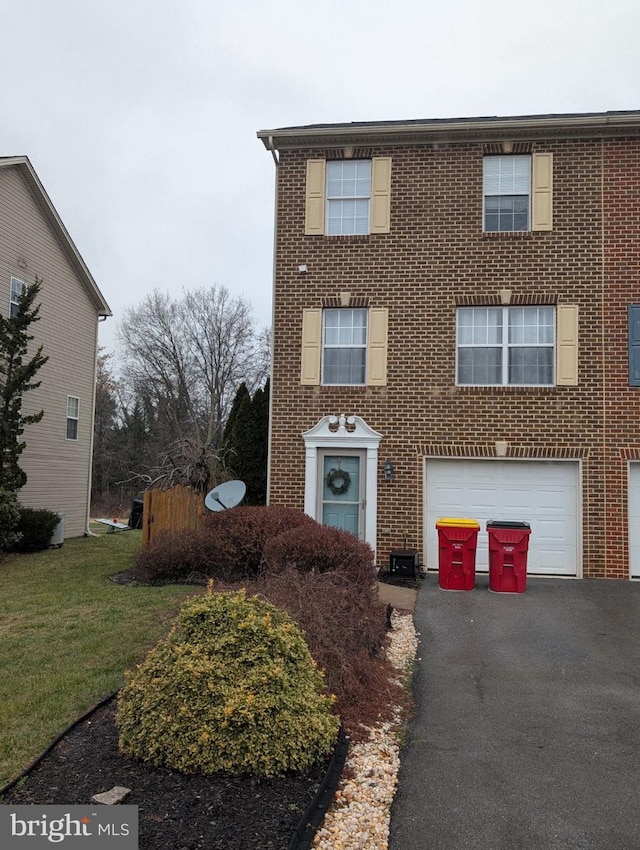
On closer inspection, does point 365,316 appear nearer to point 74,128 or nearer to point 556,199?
point 556,199

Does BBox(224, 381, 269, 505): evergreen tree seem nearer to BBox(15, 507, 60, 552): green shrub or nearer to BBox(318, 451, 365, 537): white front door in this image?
BBox(15, 507, 60, 552): green shrub

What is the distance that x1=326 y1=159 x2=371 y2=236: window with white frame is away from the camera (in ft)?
42.5

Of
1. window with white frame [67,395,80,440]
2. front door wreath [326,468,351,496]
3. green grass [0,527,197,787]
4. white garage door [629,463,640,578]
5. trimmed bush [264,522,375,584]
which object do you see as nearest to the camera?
green grass [0,527,197,787]

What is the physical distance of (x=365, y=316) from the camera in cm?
1284

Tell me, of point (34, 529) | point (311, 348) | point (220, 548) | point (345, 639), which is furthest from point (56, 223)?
point (345, 639)

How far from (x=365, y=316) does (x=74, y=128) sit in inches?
459

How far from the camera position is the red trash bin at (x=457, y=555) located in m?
10.5

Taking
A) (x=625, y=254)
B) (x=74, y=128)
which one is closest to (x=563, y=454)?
(x=625, y=254)

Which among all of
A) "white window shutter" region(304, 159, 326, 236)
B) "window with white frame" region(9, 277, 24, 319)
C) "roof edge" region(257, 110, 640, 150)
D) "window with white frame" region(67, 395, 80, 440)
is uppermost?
"roof edge" region(257, 110, 640, 150)

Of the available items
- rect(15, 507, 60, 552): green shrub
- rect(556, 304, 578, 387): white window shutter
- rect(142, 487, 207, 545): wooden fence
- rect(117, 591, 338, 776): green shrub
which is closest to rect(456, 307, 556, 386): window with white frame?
rect(556, 304, 578, 387): white window shutter

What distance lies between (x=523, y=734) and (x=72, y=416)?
54.1 feet

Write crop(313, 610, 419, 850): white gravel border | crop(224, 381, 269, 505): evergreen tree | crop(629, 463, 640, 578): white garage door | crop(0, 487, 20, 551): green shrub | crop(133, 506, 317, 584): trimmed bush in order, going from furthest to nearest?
crop(224, 381, 269, 505): evergreen tree → crop(0, 487, 20, 551): green shrub → crop(629, 463, 640, 578): white garage door → crop(133, 506, 317, 584): trimmed bush → crop(313, 610, 419, 850): white gravel border

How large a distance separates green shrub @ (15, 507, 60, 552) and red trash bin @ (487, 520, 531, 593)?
10.1 meters

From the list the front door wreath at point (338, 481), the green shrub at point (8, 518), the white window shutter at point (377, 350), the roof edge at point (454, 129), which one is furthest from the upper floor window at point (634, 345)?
the green shrub at point (8, 518)
